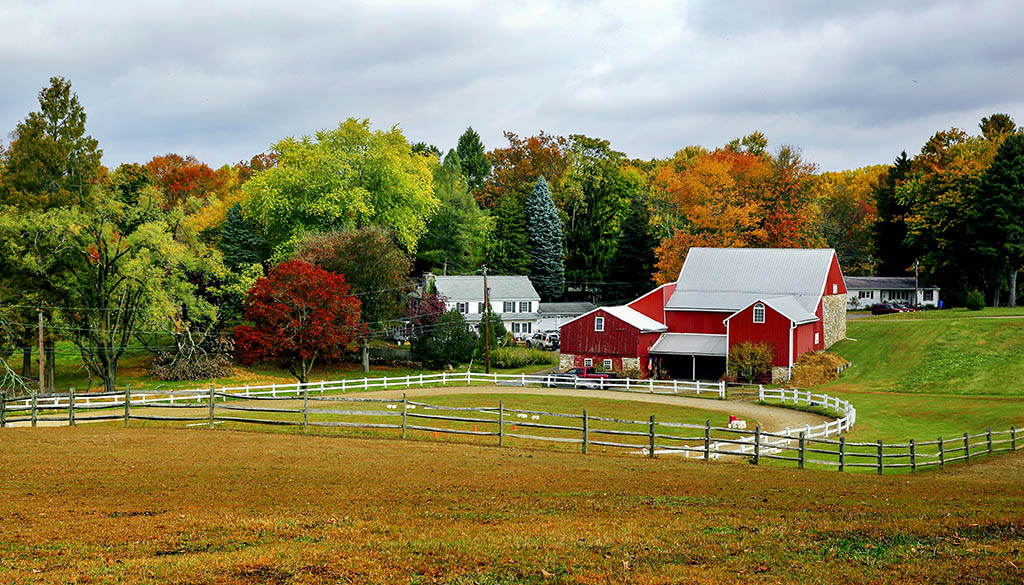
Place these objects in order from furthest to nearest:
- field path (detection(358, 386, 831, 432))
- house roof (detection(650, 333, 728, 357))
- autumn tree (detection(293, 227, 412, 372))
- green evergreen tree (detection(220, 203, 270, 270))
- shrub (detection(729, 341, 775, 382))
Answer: green evergreen tree (detection(220, 203, 270, 270)) < autumn tree (detection(293, 227, 412, 372)) < house roof (detection(650, 333, 728, 357)) < shrub (detection(729, 341, 775, 382)) < field path (detection(358, 386, 831, 432))

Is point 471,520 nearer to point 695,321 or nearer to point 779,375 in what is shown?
point 779,375

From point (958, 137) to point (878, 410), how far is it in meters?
55.7

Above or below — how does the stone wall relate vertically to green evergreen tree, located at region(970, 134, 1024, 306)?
below

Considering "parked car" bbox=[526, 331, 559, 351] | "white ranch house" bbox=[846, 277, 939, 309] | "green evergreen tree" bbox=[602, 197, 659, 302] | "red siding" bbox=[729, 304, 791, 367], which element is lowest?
"parked car" bbox=[526, 331, 559, 351]

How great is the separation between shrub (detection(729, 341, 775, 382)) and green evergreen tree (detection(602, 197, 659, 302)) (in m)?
30.3

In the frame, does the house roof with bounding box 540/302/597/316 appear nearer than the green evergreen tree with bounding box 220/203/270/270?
No

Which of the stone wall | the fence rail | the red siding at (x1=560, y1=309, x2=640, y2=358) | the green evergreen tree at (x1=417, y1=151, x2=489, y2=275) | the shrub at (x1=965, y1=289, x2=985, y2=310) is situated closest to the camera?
the fence rail

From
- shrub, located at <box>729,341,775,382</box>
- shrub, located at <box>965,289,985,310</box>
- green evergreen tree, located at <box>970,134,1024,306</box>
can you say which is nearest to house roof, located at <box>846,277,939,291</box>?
green evergreen tree, located at <box>970,134,1024,306</box>

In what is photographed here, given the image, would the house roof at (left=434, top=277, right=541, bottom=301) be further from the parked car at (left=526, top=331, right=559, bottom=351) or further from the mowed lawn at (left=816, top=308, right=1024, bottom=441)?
the mowed lawn at (left=816, top=308, right=1024, bottom=441)

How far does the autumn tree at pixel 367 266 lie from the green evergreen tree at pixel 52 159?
49.6ft

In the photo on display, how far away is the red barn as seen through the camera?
5275 cm

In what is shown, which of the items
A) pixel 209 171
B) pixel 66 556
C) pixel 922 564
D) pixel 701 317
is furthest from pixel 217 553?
pixel 209 171

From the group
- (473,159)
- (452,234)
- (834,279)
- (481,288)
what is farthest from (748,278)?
(473,159)

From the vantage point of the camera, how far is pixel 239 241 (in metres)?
72.4
